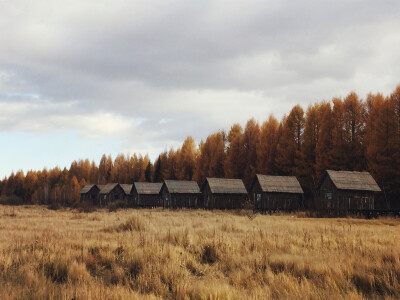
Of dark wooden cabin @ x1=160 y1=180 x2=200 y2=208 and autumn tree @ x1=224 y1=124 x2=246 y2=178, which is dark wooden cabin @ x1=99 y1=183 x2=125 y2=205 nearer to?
dark wooden cabin @ x1=160 y1=180 x2=200 y2=208

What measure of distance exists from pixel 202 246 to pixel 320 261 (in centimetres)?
379

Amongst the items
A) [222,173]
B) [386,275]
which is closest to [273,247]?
[386,275]

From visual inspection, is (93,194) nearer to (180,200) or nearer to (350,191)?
(180,200)

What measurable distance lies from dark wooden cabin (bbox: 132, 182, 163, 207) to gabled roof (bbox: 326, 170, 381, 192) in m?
33.5

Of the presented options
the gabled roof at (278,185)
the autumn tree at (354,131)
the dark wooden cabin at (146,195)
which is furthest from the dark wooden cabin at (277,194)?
the dark wooden cabin at (146,195)

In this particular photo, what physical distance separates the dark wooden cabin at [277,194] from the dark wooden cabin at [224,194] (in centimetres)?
620

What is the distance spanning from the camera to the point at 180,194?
2172 inches

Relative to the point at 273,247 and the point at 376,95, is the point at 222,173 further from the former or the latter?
the point at 273,247

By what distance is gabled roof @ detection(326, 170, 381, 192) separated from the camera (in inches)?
1458

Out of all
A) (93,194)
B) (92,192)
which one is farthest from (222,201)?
(92,192)

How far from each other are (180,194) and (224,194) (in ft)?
27.8

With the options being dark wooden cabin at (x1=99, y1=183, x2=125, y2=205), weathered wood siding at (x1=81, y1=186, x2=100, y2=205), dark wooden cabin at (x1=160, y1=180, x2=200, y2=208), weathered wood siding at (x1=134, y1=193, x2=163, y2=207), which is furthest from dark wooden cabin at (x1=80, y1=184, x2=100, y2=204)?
dark wooden cabin at (x1=160, y1=180, x2=200, y2=208)

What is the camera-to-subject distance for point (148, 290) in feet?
22.3

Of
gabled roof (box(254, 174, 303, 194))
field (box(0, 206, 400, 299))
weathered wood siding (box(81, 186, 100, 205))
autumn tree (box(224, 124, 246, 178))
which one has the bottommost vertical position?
weathered wood siding (box(81, 186, 100, 205))
